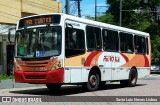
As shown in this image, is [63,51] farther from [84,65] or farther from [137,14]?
[137,14]

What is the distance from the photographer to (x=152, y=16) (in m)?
60.7

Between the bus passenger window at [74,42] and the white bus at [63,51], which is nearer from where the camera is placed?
the white bus at [63,51]

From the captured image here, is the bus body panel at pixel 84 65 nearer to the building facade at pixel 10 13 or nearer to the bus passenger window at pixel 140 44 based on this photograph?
the bus passenger window at pixel 140 44

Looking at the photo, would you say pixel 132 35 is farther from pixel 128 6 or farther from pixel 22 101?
pixel 128 6

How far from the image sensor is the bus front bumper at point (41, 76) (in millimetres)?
16453

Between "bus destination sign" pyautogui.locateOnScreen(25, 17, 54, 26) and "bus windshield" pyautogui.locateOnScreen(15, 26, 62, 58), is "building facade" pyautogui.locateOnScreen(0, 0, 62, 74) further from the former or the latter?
"bus windshield" pyautogui.locateOnScreen(15, 26, 62, 58)

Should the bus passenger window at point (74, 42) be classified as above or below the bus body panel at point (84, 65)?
above

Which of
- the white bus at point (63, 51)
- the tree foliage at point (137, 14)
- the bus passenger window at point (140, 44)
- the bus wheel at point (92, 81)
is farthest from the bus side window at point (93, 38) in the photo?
the tree foliage at point (137, 14)

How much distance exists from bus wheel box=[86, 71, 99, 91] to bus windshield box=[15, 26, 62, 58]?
2.62 metres

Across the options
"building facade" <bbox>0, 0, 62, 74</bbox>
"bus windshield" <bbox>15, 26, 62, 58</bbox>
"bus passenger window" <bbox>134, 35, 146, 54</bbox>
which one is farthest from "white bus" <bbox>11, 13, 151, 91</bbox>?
"building facade" <bbox>0, 0, 62, 74</bbox>

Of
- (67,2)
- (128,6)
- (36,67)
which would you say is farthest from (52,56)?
(128,6)

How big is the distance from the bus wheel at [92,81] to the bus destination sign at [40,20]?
3.05m

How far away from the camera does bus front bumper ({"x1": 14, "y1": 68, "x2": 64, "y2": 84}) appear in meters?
16.5

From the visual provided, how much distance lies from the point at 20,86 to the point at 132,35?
253 inches
